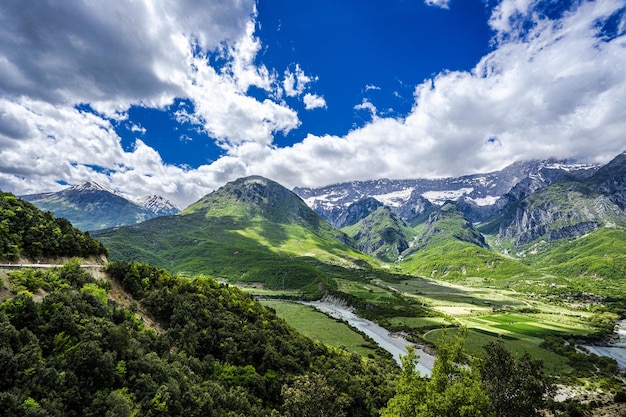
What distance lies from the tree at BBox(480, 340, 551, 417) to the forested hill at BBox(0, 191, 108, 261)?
58.0 m

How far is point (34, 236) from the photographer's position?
43219 millimetres

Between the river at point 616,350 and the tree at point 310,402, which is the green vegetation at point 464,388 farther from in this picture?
the river at point 616,350

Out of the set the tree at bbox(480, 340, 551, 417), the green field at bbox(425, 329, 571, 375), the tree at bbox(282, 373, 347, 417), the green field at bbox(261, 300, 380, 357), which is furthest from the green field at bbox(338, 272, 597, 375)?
the tree at bbox(282, 373, 347, 417)

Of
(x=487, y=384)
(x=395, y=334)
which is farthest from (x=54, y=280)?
(x=395, y=334)

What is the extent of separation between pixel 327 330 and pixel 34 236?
319ft

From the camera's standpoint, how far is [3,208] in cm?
4262

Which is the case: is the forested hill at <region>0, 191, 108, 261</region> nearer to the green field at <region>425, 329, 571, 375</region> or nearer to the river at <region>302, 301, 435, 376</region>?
the river at <region>302, 301, 435, 376</region>

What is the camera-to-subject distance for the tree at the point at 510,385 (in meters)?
36.5

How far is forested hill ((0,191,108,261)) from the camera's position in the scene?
39.9m

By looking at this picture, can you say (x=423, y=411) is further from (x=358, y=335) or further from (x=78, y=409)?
(x=358, y=335)

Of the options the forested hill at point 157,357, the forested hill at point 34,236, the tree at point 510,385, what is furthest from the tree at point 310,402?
the forested hill at point 34,236

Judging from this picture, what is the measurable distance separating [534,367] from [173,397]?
43555mm

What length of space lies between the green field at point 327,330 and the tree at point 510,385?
5615 centimetres

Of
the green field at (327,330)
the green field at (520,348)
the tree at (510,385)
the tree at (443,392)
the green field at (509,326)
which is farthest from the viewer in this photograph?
the green field at (509,326)
